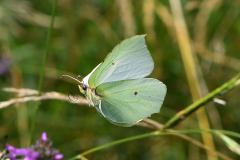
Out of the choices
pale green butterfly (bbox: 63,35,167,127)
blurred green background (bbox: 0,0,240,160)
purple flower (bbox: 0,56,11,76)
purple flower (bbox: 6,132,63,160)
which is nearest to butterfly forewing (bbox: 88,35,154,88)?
pale green butterfly (bbox: 63,35,167,127)

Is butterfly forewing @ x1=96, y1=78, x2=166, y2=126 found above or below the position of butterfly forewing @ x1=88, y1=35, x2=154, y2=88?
below

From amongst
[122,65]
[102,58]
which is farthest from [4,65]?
[122,65]

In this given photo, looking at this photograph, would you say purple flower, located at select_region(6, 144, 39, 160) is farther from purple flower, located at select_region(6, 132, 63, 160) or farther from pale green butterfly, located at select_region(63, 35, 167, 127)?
pale green butterfly, located at select_region(63, 35, 167, 127)

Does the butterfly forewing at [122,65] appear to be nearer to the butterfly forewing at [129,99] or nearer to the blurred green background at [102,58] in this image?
the butterfly forewing at [129,99]

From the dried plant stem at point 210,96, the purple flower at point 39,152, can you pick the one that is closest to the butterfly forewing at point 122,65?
the purple flower at point 39,152

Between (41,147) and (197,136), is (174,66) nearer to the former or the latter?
(197,136)

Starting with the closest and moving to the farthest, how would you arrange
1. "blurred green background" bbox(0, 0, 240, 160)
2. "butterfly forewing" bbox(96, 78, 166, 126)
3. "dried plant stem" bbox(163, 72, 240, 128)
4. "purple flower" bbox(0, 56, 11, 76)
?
"butterfly forewing" bbox(96, 78, 166, 126) < "dried plant stem" bbox(163, 72, 240, 128) < "blurred green background" bbox(0, 0, 240, 160) < "purple flower" bbox(0, 56, 11, 76)

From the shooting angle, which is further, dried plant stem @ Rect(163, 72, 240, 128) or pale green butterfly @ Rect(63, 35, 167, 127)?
dried plant stem @ Rect(163, 72, 240, 128)

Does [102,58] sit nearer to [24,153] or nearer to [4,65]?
[4,65]
